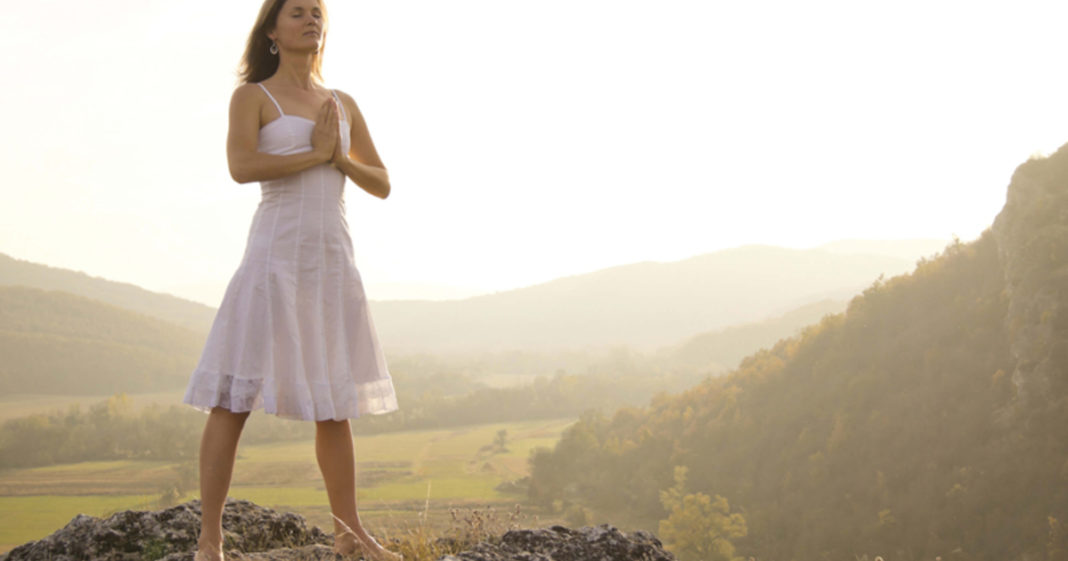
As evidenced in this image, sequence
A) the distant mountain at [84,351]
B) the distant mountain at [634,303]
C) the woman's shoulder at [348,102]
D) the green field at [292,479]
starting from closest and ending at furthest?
the woman's shoulder at [348,102] → the green field at [292,479] → the distant mountain at [84,351] → the distant mountain at [634,303]

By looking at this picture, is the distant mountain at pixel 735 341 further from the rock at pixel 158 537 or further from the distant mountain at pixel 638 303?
the rock at pixel 158 537

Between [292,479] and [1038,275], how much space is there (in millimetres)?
53210

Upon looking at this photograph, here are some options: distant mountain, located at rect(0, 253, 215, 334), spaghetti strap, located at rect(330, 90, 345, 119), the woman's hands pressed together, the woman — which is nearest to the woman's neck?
the woman

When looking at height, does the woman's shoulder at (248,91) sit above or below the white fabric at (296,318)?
above

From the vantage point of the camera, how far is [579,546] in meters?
3.55

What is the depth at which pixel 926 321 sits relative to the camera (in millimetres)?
38812

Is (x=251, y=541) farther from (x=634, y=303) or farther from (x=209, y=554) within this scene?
(x=634, y=303)

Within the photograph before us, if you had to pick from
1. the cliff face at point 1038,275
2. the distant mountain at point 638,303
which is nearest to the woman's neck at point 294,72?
the cliff face at point 1038,275

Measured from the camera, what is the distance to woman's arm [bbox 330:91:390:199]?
378 centimetres

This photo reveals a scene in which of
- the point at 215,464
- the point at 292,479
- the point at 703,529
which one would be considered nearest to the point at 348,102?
the point at 215,464

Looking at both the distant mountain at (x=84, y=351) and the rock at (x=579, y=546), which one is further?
the distant mountain at (x=84, y=351)

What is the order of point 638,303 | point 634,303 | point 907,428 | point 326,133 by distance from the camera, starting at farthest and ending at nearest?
1. point 638,303
2. point 634,303
3. point 907,428
4. point 326,133

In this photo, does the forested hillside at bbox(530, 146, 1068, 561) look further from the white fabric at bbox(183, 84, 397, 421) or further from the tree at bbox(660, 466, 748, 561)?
the white fabric at bbox(183, 84, 397, 421)

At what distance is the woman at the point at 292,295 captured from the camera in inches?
132
